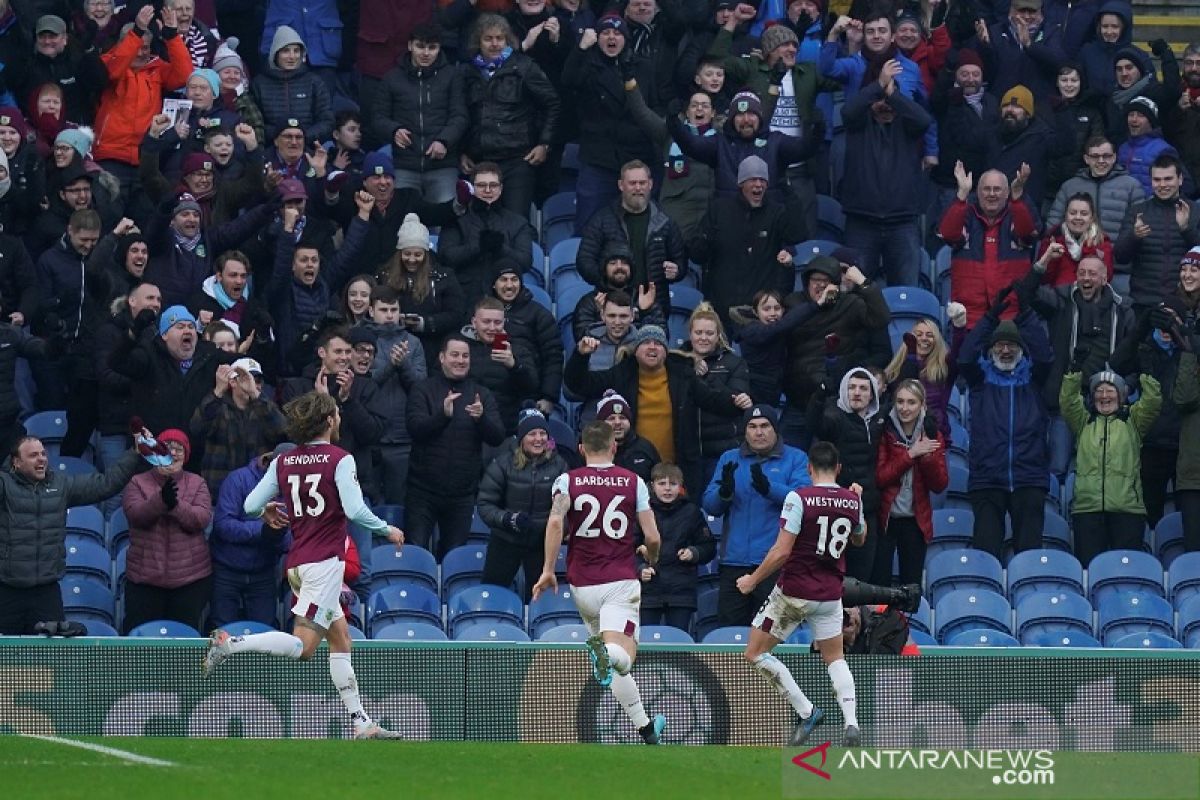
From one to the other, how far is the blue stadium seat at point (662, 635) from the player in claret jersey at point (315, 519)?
2.95 metres

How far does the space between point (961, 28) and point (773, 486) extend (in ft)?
20.8

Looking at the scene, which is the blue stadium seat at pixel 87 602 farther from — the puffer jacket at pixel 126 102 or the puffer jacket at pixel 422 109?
the puffer jacket at pixel 422 109

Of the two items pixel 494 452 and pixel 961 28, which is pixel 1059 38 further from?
pixel 494 452

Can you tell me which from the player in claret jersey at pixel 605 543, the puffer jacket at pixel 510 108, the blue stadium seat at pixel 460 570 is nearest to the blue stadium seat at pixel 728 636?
the blue stadium seat at pixel 460 570

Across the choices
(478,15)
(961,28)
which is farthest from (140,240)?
(961,28)

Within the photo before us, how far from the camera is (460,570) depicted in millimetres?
17078

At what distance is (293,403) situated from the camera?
13.7 metres

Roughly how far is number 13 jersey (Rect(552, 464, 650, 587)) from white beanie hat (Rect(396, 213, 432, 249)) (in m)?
4.80

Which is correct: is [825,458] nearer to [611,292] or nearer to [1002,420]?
[1002,420]

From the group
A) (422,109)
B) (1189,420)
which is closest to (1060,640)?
(1189,420)

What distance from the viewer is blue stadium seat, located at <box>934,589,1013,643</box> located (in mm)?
16797

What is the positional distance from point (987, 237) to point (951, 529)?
2566 mm

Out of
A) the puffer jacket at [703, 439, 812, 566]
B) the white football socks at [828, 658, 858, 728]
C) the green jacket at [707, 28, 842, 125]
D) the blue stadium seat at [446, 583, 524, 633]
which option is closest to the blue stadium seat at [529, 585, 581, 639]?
the blue stadium seat at [446, 583, 524, 633]

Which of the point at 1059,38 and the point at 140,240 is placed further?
the point at 1059,38
